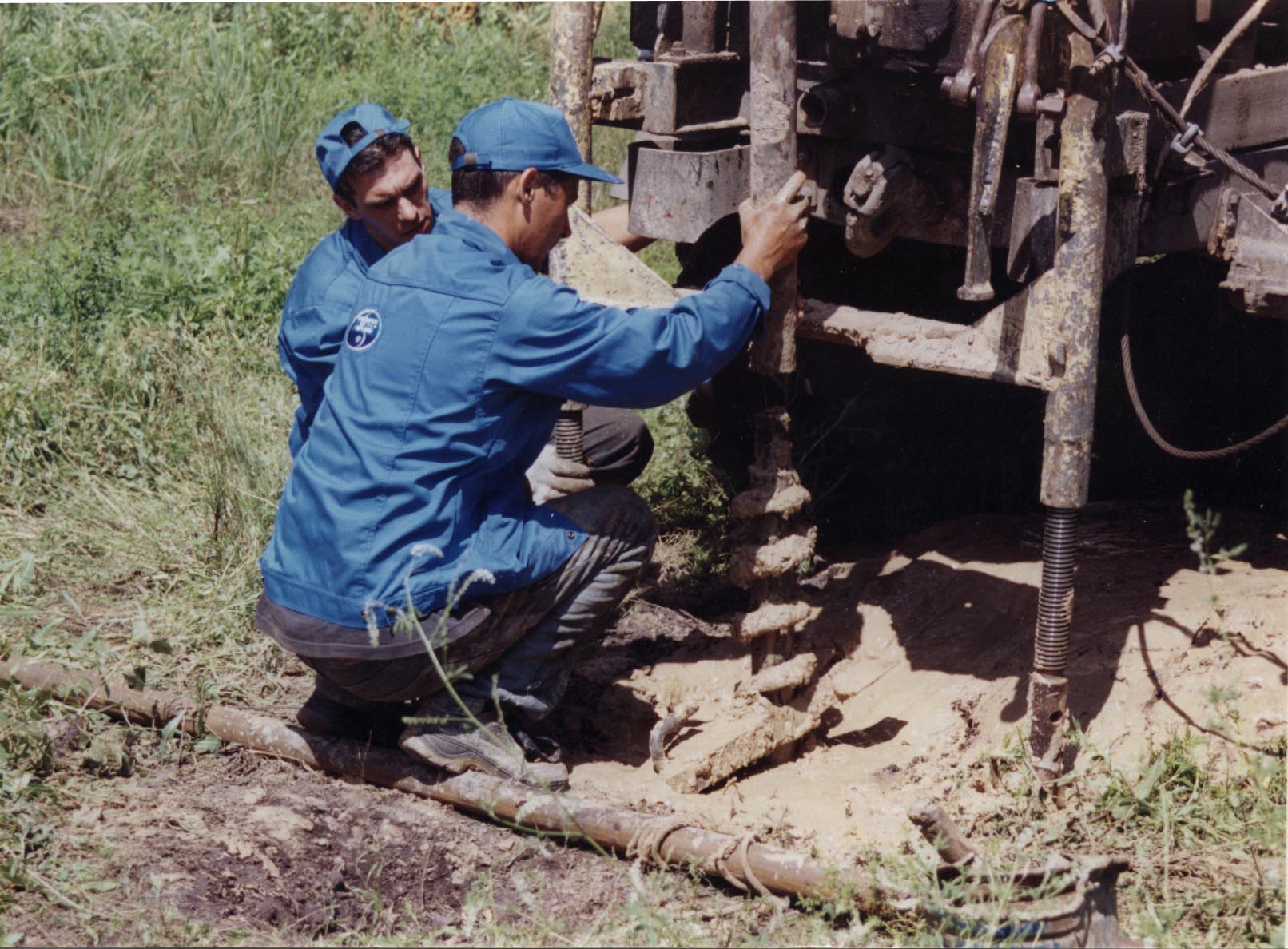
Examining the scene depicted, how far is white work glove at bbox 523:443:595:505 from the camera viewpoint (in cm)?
462

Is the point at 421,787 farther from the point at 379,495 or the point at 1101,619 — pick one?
the point at 1101,619

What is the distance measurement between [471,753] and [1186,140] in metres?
2.30

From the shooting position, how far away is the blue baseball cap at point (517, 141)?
362 centimetres

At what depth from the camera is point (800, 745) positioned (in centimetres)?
422

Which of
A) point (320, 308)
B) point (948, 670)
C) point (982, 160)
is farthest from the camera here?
point (948, 670)

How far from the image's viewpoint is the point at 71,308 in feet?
19.7

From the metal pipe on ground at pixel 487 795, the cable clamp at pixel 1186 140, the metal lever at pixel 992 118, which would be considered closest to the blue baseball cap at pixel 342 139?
the metal pipe on ground at pixel 487 795

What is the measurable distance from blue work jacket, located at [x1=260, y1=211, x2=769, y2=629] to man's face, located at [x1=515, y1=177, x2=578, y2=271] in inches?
3.4

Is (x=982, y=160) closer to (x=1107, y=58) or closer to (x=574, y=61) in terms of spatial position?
(x=1107, y=58)

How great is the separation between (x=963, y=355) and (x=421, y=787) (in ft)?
5.71

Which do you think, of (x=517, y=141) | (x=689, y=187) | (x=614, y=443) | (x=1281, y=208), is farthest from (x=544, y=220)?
(x=1281, y=208)

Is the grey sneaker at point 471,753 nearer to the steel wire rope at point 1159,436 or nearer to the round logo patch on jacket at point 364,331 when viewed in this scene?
the round logo patch on jacket at point 364,331

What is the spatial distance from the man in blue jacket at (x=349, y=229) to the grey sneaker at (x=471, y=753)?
0.92 meters

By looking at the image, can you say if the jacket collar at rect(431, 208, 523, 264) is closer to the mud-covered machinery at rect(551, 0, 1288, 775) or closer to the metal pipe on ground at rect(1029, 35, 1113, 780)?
the mud-covered machinery at rect(551, 0, 1288, 775)
